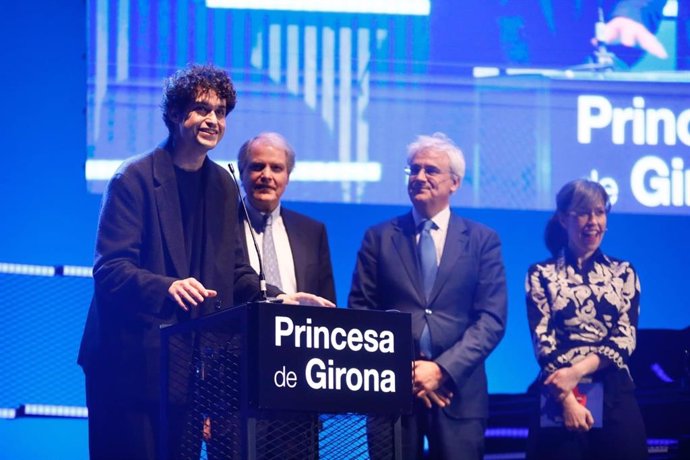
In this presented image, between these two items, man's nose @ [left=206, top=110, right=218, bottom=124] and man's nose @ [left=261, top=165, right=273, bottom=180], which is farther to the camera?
man's nose @ [left=261, top=165, right=273, bottom=180]

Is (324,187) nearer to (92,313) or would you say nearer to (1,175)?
(1,175)

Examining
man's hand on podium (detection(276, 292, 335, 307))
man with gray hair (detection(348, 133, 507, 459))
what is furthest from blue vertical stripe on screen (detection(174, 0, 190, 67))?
man's hand on podium (detection(276, 292, 335, 307))

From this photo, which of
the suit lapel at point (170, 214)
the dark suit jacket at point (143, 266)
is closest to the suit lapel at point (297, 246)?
the dark suit jacket at point (143, 266)

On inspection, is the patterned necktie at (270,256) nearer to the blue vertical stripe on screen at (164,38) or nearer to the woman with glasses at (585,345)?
the woman with glasses at (585,345)

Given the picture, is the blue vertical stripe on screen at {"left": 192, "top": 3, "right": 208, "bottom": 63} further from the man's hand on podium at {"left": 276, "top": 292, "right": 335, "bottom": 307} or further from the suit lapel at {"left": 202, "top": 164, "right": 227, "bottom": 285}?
the man's hand on podium at {"left": 276, "top": 292, "right": 335, "bottom": 307}

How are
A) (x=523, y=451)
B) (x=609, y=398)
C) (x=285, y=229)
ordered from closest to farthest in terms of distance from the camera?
(x=285, y=229), (x=609, y=398), (x=523, y=451)

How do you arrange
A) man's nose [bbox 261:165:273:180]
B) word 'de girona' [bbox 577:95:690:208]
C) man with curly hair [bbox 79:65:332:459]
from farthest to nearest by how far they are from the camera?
1. word 'de girona' [bbox 577:95:690:208]
2. man's nose [bbox 261:165:273:180]
3. man with curly hair [bbox 79:65:332:459]

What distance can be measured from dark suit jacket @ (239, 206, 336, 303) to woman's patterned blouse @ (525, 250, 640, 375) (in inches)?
34.5

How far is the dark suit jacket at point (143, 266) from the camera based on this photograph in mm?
3119

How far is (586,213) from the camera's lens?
4.61 m

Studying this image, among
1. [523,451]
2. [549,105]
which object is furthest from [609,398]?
[549,105]

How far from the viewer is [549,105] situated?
568cm

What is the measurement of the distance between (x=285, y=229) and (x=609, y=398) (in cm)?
135

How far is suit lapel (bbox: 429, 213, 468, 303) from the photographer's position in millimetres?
4367
